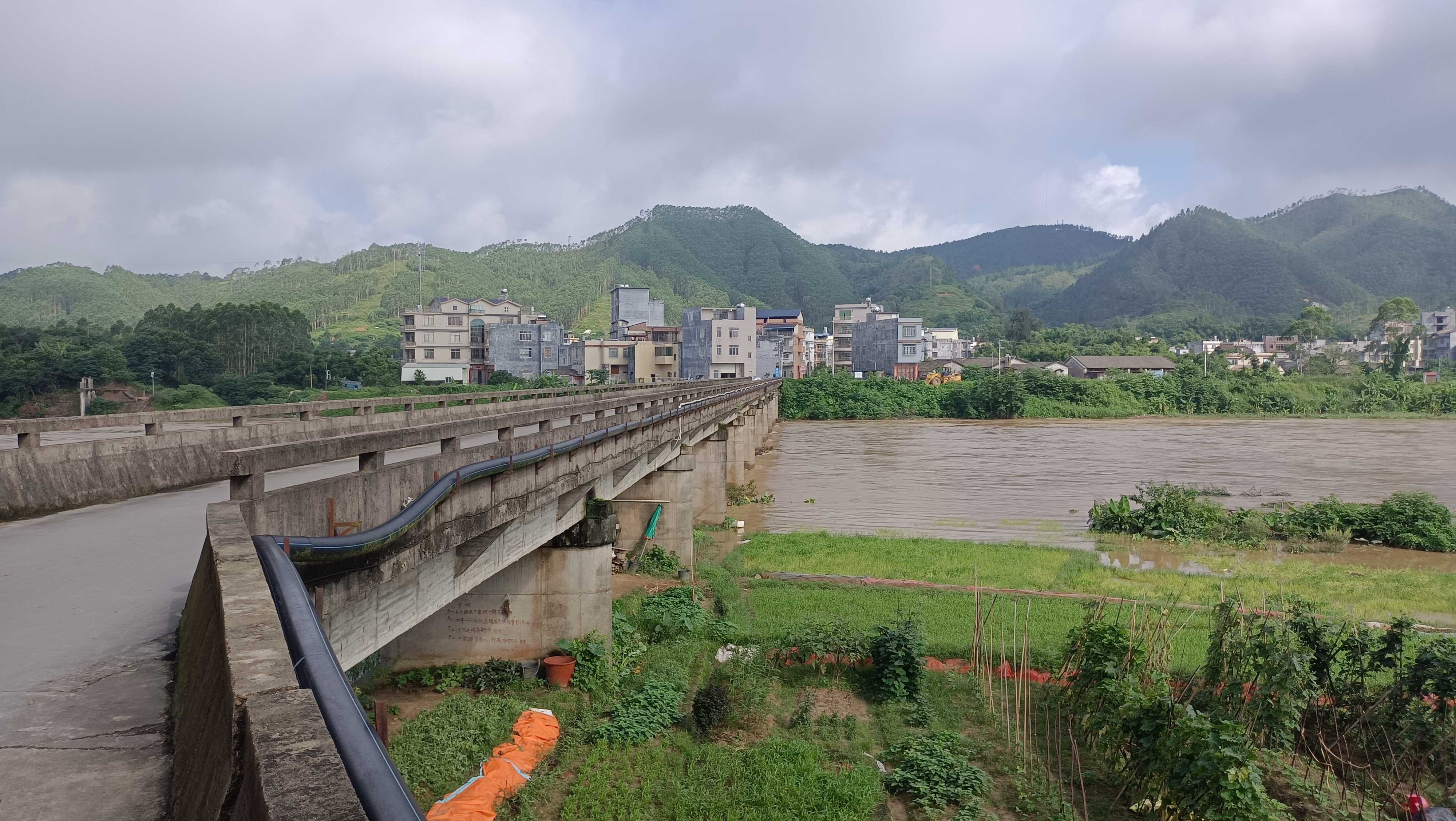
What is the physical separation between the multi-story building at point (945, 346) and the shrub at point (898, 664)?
398ft

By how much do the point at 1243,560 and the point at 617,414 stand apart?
17.7 metres

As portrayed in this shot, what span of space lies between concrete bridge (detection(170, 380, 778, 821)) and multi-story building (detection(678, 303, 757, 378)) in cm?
7524

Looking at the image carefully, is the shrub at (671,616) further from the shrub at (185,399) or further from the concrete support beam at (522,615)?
the shrub at (185,399)

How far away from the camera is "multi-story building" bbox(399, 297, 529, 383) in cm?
8931

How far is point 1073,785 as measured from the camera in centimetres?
1039

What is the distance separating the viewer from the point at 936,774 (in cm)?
1016

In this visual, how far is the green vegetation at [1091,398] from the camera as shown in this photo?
85.7 m

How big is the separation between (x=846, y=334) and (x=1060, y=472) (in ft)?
295

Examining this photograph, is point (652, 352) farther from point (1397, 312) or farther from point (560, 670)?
point (1397, 312)

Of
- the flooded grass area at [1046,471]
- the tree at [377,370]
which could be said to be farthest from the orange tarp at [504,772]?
the tree at [377,370]

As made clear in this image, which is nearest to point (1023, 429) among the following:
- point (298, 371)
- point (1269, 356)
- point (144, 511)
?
point (298, 371)

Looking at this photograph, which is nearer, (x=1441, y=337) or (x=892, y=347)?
(x=892, y=347)

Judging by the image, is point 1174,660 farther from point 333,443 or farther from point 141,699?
point 141,699

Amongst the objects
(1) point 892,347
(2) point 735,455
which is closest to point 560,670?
(2) point 735,455
